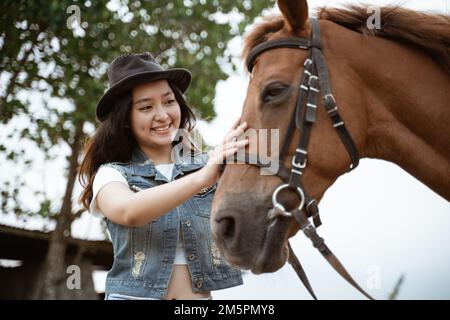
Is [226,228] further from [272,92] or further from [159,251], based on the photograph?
[272,92]

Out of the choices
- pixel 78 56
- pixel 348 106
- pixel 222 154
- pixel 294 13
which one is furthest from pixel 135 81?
pixel 78 56

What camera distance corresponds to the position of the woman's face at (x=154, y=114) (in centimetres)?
305

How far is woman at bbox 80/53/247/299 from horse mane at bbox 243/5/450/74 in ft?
1.98

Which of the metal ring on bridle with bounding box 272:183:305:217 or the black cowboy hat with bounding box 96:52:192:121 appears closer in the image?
the metal ring on bridle with bounding box 272:183:305:217

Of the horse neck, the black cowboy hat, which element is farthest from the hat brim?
the horse neck

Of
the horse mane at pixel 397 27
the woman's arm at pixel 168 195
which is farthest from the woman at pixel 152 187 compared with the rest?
the horse mane at pixel 397 27

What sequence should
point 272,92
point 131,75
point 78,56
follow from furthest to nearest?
point 78,56 → point 131,75 → point 272,92

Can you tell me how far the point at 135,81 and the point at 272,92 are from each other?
0.89m

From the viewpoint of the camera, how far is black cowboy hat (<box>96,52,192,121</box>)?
3.06m

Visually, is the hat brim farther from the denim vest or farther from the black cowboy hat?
the denim vest

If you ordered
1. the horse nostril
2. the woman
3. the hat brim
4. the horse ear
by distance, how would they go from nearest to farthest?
1. the horse nostril
2. the woman
3. the horse ear
4. the hat brim

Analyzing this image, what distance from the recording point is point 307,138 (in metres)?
2.55

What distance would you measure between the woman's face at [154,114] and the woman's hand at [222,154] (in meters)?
0.58

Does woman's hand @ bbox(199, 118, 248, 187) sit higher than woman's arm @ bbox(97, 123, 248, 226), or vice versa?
woman's hand @ bbox(199, 118, 248, 187)
